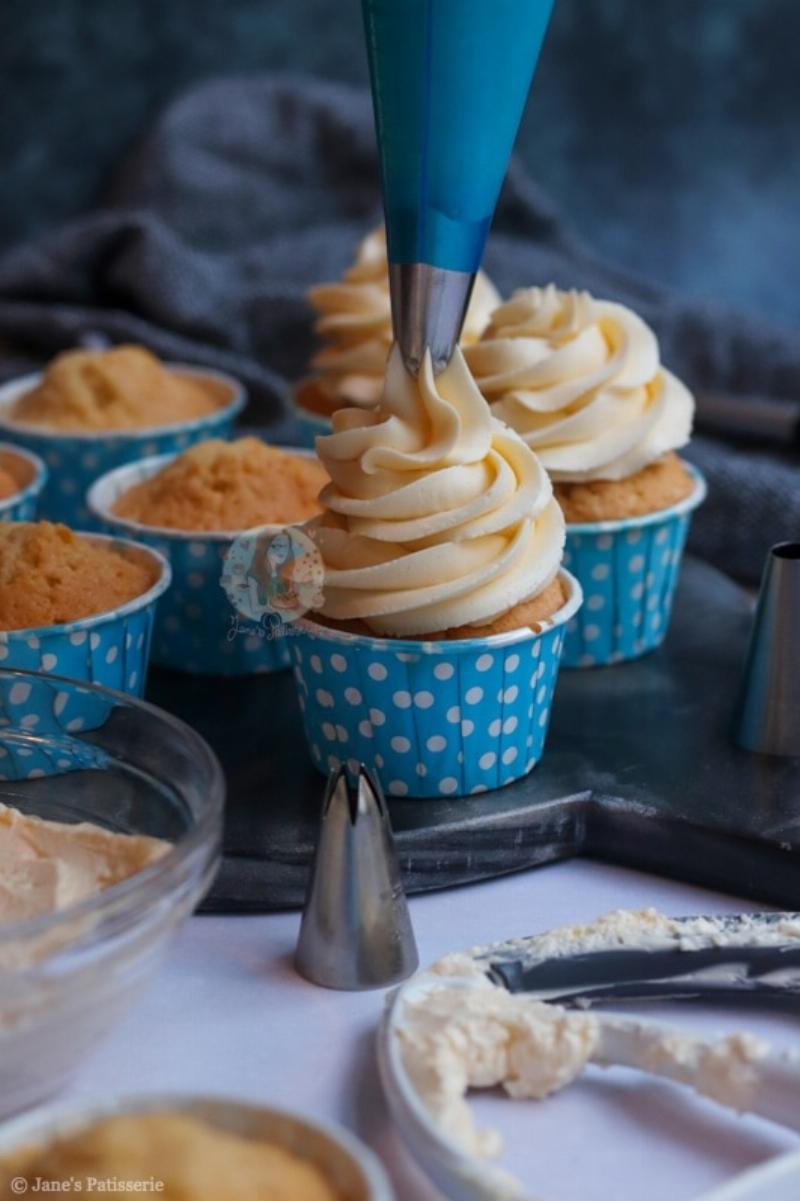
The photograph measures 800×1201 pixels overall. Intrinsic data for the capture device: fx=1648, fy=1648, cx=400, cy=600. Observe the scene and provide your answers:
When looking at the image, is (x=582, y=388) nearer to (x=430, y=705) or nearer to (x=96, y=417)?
(x=430, y=705)

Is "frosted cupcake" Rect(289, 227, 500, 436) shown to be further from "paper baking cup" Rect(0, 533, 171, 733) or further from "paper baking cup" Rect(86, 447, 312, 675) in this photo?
"paper baking cup" Rect(0, 533, 171, 733)

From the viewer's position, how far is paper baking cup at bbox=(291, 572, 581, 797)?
52.2 inches

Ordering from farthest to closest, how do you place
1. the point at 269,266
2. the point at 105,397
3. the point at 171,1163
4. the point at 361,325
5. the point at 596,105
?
the point at 596,105, the point at 269,266, the point at 105,397, the point at 361,325, the point at 171,1163

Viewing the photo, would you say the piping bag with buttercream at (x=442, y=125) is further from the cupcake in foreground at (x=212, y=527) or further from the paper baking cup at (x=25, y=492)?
the paper baking cup at (x=25, y=492)

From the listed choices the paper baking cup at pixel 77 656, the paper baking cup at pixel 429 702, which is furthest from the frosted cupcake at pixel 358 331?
the paper baking cup at pixel 429 702

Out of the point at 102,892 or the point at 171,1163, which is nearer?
the point at 171,1163

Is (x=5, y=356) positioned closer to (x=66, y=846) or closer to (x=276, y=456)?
(x=276, y=456)

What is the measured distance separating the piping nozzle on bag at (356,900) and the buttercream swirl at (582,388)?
56cm

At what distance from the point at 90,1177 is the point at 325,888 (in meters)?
0.32

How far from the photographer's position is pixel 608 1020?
1054mm

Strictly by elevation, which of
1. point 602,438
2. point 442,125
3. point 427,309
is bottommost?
point 602,438

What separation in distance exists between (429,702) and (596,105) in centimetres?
226

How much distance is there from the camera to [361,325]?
2.02m

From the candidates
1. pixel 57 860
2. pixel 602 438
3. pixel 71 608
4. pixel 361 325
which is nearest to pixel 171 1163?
pixel 57 860
